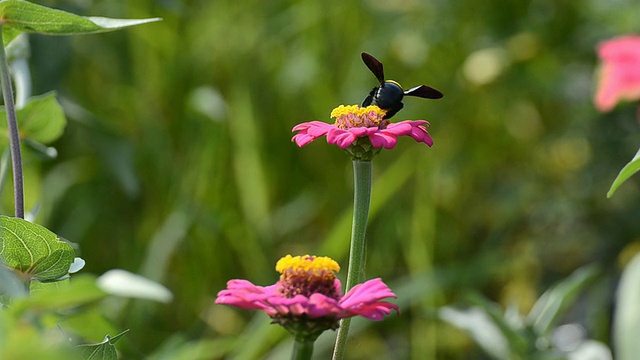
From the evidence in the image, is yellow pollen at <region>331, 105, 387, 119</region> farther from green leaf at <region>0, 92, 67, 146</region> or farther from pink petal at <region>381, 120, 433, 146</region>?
green leaf at <region>0, 92, 67, 146</region>

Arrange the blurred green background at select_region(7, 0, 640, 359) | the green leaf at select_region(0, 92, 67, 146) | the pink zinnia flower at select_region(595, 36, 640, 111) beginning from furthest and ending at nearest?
the blurred green background at select_region(7, 0, 640, 359) → the pink zinnia flower at select_region(595, 36, 640, 111) → the green leaf at select_region(0, 92, 67, 146)

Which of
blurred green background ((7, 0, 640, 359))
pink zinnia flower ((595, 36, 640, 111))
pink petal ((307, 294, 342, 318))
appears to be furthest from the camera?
blurred green background ((7, 0, 640, 359))

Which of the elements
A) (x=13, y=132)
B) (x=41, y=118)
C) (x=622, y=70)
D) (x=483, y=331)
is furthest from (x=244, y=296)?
(x=622, y=70)

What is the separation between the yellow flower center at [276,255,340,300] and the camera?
0.37 meters

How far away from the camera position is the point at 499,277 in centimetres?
131

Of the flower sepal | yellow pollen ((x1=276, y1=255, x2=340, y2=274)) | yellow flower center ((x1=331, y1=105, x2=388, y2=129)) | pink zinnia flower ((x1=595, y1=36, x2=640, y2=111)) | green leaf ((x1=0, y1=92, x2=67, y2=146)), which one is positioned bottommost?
the flower sepal

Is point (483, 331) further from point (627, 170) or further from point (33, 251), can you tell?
point (33, 251)

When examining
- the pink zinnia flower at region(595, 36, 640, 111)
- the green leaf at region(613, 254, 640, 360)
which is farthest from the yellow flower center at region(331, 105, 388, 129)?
the pink zinnia flower at region(595, 36, 640, 111)

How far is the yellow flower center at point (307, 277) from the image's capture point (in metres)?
0.37

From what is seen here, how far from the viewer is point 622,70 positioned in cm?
94

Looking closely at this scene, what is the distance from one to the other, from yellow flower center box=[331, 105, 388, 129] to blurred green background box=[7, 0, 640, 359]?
701mm

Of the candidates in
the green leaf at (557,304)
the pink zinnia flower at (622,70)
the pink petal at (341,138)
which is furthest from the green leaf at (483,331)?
the pink petal at (341,138)

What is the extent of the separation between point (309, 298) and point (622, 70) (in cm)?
69

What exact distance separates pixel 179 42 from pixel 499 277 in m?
0.62
